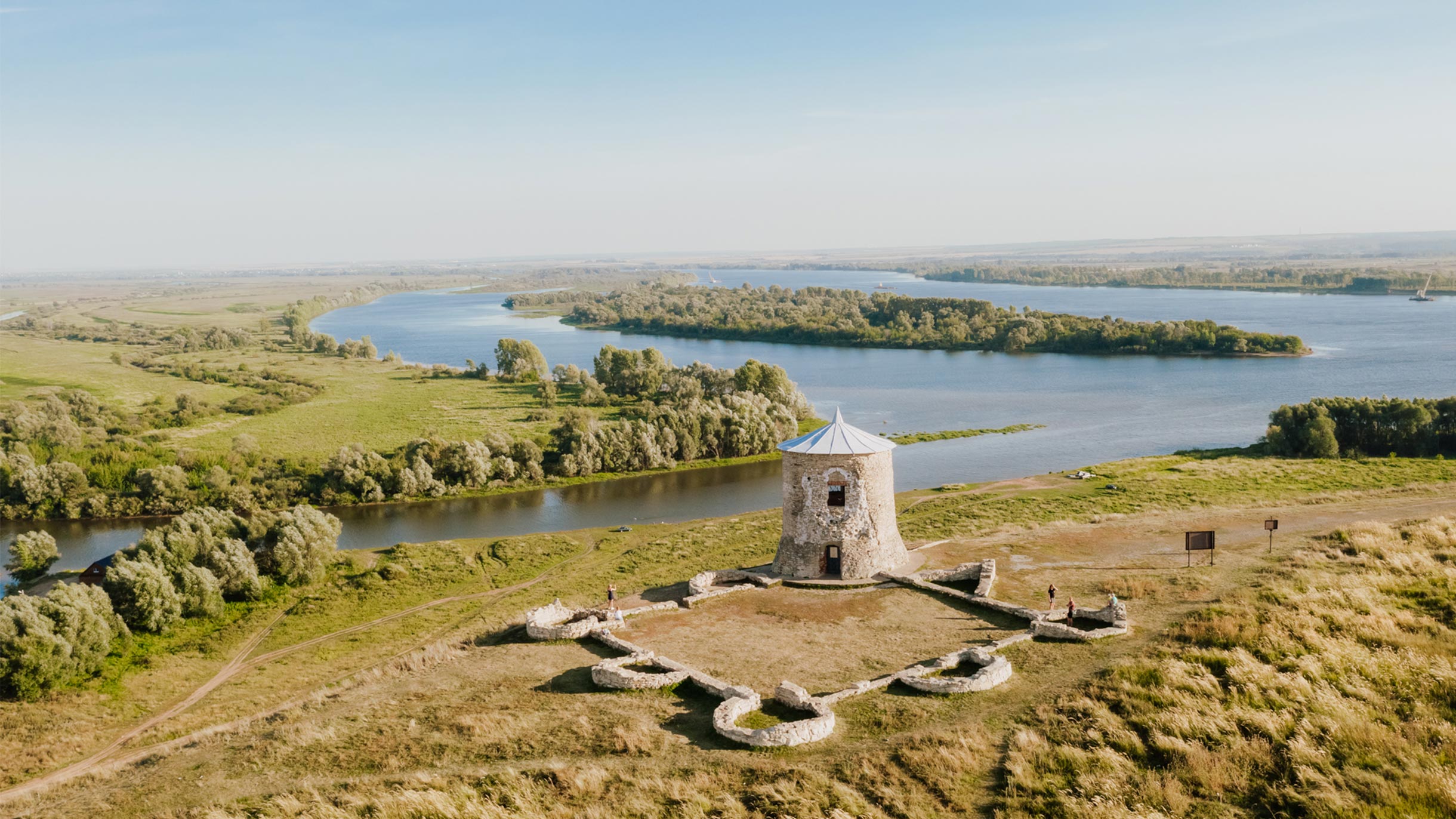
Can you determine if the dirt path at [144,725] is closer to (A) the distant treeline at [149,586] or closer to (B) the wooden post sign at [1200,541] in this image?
(A) the distant treeline at [149,586]

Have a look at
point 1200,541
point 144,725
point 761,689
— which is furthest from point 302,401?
point 1200,541

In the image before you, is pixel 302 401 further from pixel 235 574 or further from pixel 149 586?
pixel 149 586

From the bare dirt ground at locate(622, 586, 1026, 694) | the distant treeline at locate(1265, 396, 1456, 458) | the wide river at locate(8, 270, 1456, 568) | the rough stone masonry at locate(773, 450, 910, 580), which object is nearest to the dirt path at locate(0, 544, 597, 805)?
the bare dirt ground at locate(622, 586, 1026, 694)

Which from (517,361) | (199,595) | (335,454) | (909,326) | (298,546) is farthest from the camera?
(909,326)

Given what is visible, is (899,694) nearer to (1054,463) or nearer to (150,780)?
(150,780)

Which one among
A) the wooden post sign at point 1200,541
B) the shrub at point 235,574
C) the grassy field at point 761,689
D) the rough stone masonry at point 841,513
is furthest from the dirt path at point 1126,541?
the rough stone masonry at point 841,513

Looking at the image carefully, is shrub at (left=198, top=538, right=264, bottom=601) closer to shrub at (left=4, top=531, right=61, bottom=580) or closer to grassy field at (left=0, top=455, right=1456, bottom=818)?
grassy field at (left=0, top=455, right=1456, bottom=818)

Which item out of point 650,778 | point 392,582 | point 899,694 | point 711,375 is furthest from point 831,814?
point 711,375
